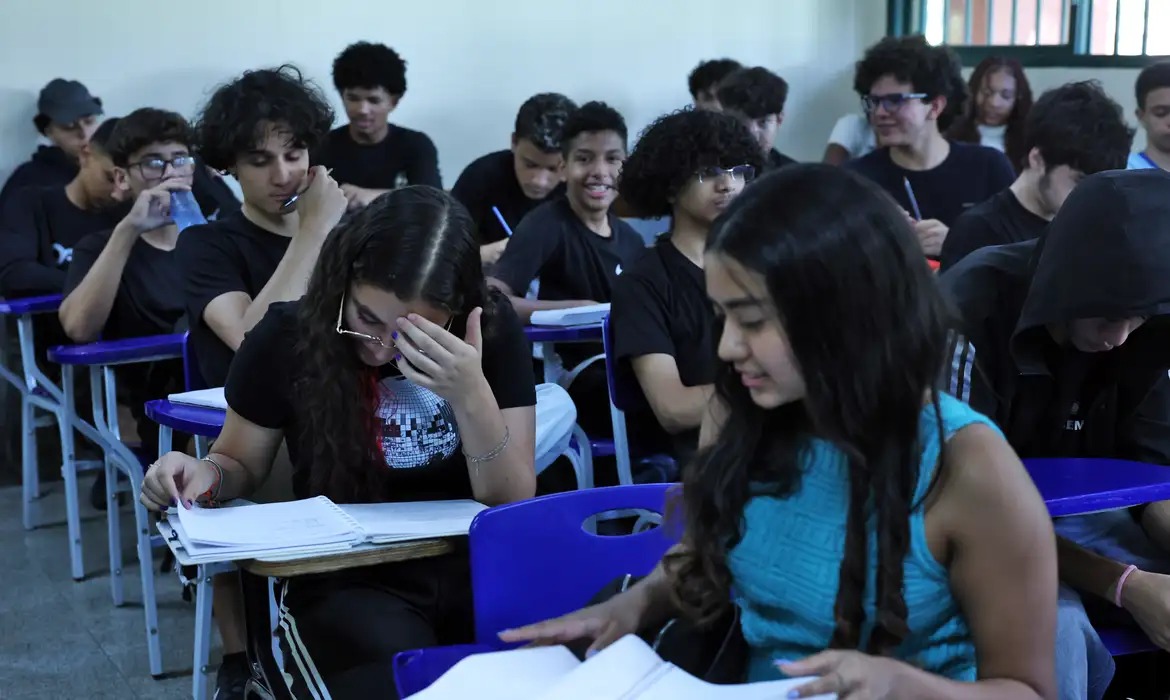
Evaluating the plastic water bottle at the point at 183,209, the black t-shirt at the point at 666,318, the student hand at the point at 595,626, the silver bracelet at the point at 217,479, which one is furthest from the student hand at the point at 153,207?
the student hand at the point at 595,626

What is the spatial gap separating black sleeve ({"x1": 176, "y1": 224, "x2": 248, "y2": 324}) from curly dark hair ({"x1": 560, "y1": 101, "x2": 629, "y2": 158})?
132 centimetres

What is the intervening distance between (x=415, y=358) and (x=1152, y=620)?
103 centimetres

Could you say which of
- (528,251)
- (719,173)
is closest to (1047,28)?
(528,251)

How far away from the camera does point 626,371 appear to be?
104 inches

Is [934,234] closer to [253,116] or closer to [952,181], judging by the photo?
[952,181]

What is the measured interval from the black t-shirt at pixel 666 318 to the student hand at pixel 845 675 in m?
1.52

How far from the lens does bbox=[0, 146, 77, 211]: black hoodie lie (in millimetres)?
4543

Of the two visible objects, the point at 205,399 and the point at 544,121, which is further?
the point at 544,121

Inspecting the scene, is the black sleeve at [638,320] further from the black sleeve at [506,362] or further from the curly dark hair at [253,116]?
the curly dark hair at [253,116]

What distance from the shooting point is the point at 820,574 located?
122 centimetres

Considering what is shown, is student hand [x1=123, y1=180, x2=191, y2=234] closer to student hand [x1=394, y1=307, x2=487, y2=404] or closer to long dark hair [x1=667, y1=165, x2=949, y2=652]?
student hand [x1=394, y1=307, x2=487, y2=404]

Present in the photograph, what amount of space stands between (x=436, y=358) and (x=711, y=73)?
395cm

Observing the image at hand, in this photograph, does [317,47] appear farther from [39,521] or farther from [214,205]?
[39,521]

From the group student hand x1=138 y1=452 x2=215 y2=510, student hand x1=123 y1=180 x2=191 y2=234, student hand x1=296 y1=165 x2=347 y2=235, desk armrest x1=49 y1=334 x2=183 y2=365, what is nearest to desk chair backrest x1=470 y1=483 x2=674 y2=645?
student hand x1=138 y1=452 x2=215 y2=510
